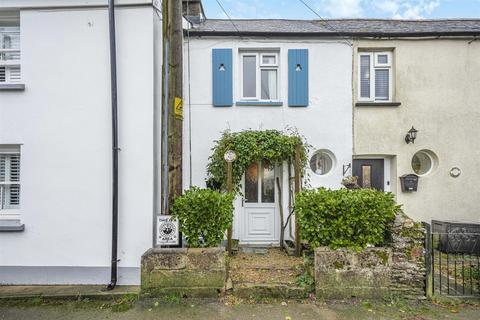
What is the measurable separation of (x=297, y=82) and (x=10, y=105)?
18.9 ft

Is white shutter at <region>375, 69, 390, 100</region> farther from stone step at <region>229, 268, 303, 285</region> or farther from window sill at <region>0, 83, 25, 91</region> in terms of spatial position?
window sill at <region>0, 83, 25, 91</region>

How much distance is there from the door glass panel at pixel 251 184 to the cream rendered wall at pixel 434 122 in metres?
2.55

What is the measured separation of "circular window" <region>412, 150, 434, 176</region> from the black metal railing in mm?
1689

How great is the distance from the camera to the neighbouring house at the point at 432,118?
6176 mm

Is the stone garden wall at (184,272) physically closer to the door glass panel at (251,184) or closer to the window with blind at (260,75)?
the door glass panel at (251,184)

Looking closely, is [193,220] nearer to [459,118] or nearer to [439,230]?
[439,230]

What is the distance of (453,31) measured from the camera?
20.1ft

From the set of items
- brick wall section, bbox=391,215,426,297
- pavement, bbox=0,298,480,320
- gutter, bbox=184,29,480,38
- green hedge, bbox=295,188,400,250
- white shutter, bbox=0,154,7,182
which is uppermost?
gutter, bbox=184,29,480,38

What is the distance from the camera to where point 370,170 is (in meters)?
6.53

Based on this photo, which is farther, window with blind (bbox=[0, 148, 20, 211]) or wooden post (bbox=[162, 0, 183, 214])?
window with blind (bbox=[0, 148, 20, 211])

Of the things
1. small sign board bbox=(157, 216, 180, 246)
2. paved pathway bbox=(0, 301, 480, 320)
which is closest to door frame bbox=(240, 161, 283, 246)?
paved pathway bbox=(0, 301, 480, 320)

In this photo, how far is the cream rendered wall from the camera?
6176 millimetres

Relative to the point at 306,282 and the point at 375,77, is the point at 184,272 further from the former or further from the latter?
the point at 375,77

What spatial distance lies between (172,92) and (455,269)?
5341 mm
